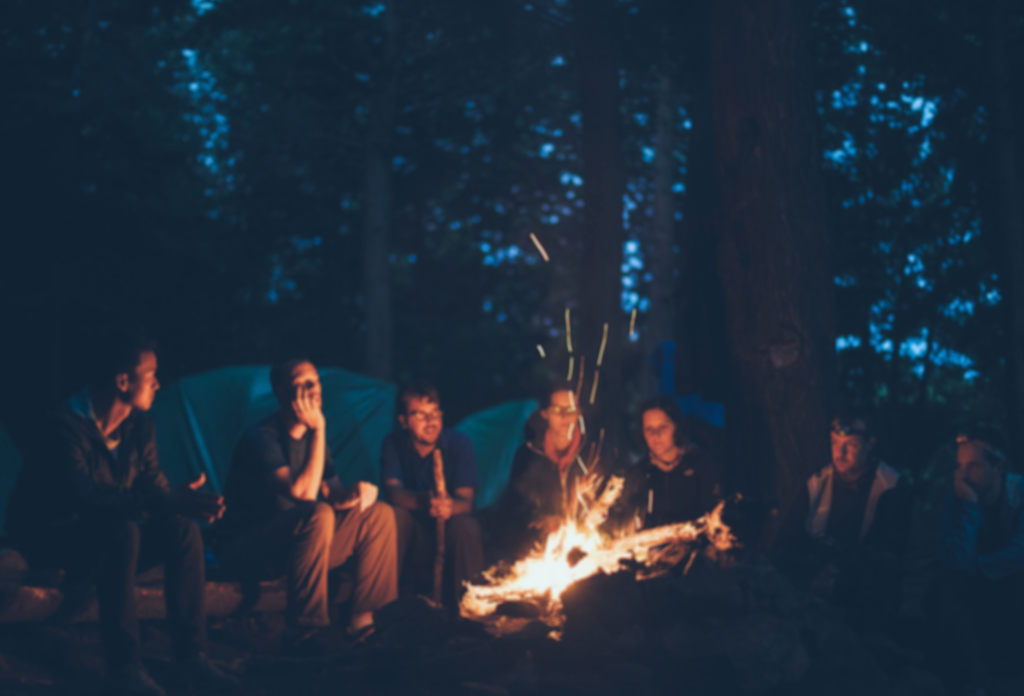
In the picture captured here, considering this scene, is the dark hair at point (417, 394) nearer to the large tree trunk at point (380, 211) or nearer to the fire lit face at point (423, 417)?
the fire lit face at point (423, 417)

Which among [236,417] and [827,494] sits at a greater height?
[236,417]

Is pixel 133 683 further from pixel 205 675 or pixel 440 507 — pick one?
pixel 440 507

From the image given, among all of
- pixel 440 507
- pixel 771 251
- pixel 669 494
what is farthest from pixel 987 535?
pixel 440 507

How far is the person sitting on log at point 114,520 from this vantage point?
3.75m

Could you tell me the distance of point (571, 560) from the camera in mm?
4820

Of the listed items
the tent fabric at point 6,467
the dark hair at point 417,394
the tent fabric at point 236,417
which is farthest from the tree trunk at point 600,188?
the tent fabric at point 6,467

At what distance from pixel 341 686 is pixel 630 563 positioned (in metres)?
1.62

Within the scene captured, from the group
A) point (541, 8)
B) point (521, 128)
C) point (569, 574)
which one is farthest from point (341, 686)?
point (521, 128)

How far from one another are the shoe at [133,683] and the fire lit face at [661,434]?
2.95 metres

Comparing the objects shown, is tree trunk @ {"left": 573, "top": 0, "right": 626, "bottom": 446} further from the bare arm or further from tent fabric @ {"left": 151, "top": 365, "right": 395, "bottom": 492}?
the bare arm

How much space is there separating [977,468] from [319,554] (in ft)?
11.0

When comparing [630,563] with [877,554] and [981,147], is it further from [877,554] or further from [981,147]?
[981,147]

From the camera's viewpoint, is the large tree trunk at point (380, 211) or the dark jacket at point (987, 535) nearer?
the dark jacket at point (987, 535)

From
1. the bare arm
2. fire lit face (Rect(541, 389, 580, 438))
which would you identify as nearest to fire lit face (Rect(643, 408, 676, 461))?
fire lit face (Rect(541, 389, 580, 438))
